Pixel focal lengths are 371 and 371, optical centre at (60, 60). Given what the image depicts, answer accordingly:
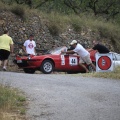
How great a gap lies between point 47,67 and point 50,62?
→ 29cm

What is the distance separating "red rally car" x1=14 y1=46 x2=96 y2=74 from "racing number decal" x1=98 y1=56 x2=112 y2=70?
282 centimetres

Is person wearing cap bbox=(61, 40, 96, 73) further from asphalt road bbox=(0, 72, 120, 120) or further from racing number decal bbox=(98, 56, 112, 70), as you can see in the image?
asphalt road bbox=(0, 72, 120, 120)

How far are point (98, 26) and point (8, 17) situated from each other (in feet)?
25.7

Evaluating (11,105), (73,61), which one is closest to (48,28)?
(73,61)

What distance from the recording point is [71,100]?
897cm

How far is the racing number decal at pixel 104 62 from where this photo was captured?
1523 cm

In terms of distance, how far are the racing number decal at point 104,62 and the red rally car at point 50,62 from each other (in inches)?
111

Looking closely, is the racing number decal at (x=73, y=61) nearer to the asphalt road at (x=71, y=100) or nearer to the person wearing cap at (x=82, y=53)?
the person wearing cap at (x=82, y=53)

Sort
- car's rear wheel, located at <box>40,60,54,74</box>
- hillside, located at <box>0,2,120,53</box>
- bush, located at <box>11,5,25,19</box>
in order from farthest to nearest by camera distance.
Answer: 1. bush, located at <box>11,5,25,19</box>
2. hillside, located at <box>0,2,120,53</box>
3. car's rear wheel, located at <box>40,60,54,74</box>

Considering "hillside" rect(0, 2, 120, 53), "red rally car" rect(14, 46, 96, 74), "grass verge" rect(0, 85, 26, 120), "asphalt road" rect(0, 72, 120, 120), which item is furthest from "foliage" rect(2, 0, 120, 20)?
"grass verge" rect(0, 85, 26, 120)

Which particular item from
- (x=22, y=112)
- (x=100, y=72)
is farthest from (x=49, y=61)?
(x=22, y=112)

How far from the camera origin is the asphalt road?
24.9 ft

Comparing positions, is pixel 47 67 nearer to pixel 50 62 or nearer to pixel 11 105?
pixel 50 62

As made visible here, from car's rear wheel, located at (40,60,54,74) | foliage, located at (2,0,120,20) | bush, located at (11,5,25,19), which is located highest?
foliage, located at (2,0,120,20)
